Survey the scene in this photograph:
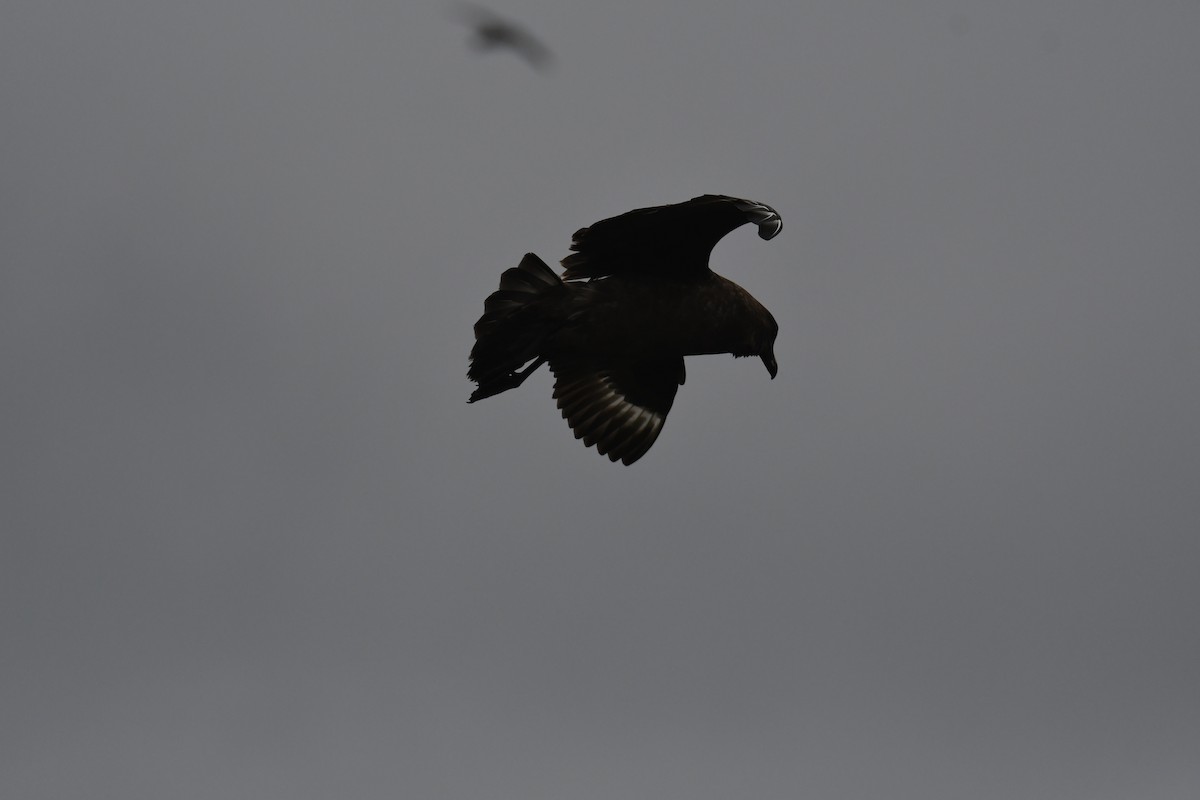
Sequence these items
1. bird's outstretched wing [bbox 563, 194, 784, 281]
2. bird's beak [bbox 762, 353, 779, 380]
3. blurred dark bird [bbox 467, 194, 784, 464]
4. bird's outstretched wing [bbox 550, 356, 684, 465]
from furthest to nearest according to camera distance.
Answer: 1. bird's outstretched wing [bbox 550, 356, 684, 465]
2. bird's beak [bbox 762, 353, 779, 380]
3. blurred dark bird [bbox 467, 194, 784, 464]
4. bird's outstretched wing [bbox 563, 194, 784, 281]

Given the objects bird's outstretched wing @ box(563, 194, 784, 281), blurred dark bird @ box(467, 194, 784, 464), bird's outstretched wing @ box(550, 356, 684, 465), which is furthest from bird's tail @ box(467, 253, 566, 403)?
bird's outstretched wing @ box(550, 356, 684, 465)

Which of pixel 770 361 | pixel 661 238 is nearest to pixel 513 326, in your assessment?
pixel 661 238

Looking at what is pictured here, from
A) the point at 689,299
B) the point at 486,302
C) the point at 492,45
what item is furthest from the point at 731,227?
the point at 492,45

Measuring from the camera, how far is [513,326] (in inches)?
409

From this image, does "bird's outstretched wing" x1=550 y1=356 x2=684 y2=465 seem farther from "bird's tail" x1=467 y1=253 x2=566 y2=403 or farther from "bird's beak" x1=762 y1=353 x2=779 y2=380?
"bird's tail" x1=467 y1=253 x2=566 y2=403

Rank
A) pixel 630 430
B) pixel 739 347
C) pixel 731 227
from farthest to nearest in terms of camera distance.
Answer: pixel 630 430 → pixel 739 347 → pixel 731 227

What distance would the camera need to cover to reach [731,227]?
10211 mm

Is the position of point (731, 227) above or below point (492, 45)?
below

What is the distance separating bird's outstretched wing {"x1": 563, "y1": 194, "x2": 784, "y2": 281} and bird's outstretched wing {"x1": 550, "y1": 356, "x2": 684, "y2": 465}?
1127 millimetres

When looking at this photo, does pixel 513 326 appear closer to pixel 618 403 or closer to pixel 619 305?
pixel 619 305

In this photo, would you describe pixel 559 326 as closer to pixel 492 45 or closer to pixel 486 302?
pixel 486 302

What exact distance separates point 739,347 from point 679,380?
104 cm

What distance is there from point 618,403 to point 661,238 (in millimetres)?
1688

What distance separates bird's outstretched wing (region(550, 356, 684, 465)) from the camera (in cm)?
1162
